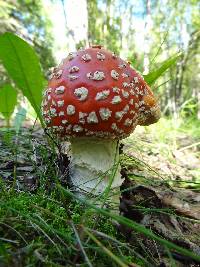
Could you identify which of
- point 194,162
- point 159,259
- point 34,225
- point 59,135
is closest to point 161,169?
point 194,162

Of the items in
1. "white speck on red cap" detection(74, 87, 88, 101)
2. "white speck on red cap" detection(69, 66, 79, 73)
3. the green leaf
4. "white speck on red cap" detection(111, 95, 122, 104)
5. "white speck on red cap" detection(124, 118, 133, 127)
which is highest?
the green leaf

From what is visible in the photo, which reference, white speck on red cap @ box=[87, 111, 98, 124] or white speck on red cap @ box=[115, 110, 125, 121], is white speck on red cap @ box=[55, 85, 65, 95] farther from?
white speck on red cap @ box=[115, 110, 125, 121]

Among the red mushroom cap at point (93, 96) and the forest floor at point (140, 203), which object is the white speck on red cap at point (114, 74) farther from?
the forest floor at point (140, 203)

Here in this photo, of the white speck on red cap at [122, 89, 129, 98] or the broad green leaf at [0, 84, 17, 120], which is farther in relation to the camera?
the broad green leaf at [0, 84, 17, 120]

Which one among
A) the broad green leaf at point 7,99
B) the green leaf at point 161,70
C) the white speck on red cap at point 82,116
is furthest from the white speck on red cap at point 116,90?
the broad green leaf at point 7,99

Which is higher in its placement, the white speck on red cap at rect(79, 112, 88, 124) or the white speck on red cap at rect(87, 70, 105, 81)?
the white speck on red cap at rect(87, 70, 105, 81)

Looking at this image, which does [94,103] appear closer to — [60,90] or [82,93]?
[82,93]

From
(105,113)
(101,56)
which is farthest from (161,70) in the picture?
(105,113)

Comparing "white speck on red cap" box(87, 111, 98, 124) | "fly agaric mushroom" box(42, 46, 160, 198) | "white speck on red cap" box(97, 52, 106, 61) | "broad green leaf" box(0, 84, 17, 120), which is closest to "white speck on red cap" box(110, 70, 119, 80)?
"fly agaric mushroom" box(42, 46, 160, 198)

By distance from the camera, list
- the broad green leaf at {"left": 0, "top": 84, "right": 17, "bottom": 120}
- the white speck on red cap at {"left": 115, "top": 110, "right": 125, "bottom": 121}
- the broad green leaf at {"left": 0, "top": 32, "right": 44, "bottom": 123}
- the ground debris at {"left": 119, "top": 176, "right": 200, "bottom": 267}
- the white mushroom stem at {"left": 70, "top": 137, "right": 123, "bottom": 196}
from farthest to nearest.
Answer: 1. the broad green leaf at {"left": 0, "top": 84, "right": 17, "bottom": 120}
2. the white mushroom stem at {"left": 70, "top": 137, "right": 123, "bottom": 196}
3. the white speck on red cap at {"left": 115, "top": 110, "right": 125, "bottom": 121}
4. the broad green leaf at {"left": 0, "top": 32, "right": 44, "bottom": 123}
5. the ground debris at {"left": 119, "top": 176, "right": 200, "bottom": 267}
